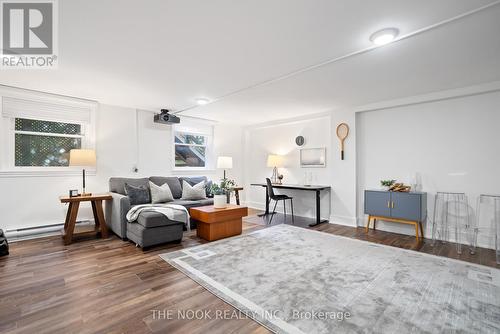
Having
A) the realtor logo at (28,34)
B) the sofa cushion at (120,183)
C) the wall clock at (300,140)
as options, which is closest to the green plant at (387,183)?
the wall clock at (300,140)

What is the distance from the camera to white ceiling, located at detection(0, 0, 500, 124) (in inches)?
74.5

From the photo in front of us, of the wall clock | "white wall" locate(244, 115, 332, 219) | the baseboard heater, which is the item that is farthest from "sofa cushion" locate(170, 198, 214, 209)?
the wall clock

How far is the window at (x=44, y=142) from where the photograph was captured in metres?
3.85

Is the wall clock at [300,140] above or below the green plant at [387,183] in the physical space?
above

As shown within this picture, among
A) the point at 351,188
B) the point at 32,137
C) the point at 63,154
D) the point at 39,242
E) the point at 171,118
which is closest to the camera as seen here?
the point at 39,242

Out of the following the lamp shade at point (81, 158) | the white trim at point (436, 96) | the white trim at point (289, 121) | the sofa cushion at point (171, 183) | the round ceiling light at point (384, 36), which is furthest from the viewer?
the white trim at point (289, 121)

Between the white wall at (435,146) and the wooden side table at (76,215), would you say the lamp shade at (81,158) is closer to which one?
the wooden side table at (76,215)

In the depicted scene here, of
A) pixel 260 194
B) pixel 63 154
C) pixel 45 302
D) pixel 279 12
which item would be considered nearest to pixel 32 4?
pixel 279 12

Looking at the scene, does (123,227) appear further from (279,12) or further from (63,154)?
(279,12)

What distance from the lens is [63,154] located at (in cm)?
424

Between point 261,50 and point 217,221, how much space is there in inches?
98.0

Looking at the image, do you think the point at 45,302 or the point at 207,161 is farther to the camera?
the point at 207,161

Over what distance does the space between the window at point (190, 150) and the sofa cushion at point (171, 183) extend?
37.7 inches

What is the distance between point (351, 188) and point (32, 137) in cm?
583
